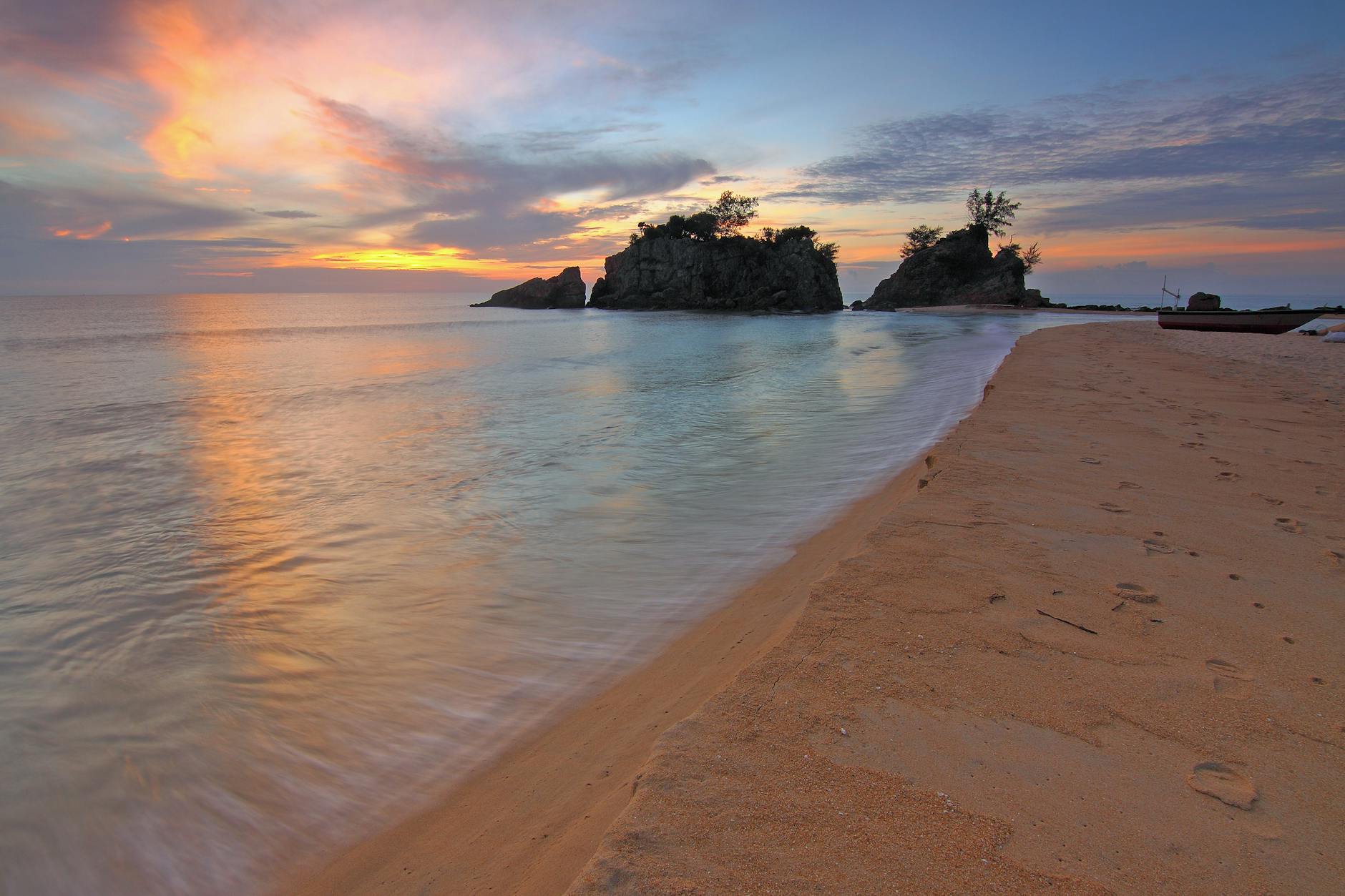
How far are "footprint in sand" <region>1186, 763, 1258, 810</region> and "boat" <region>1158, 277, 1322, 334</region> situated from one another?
29048 mm

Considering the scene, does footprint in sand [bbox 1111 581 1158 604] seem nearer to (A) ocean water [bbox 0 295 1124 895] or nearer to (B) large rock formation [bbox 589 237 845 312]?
(A) ocean water [bbox 0 295 1124 895]

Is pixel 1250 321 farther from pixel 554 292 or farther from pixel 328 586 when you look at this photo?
pixel 554 292

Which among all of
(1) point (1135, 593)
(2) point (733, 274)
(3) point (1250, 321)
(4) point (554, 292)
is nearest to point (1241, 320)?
(3) point (1250, 321)

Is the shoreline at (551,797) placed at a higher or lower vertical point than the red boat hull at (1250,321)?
lower

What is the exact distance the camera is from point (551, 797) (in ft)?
6.78

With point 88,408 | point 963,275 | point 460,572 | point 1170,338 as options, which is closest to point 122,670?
point 460,572

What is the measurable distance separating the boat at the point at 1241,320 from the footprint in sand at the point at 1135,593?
27.8m

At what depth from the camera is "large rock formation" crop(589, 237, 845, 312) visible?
73812 mm

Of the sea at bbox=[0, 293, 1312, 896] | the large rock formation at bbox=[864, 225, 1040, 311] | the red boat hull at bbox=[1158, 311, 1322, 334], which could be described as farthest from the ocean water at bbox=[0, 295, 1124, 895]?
the large rock formation at bbox=[864, 225, 1040, 311]

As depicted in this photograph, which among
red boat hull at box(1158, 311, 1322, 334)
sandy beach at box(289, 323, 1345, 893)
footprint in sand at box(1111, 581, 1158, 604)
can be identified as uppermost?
red boat hull at box(1158, 311, 1322, 334)

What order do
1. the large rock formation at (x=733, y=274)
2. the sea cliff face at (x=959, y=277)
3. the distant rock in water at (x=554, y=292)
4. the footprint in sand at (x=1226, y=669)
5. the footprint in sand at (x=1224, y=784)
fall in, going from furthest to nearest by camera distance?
the distant rock in water at (x=554, y=292), the large rock formation at (x=733, y=274), the sea cliff face at (x=959, y=277), the footprint in sand at (x=1226, y=669), the footprint in sand at (x=1224, y=784)

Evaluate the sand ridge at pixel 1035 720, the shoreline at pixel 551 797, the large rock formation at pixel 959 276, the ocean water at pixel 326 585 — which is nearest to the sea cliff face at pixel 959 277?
the large rock formation at pixel 959 276

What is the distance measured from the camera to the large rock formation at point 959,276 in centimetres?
7019

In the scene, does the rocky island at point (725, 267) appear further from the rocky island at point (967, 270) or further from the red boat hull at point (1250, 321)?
the red boat hull at point (1250, 321)
